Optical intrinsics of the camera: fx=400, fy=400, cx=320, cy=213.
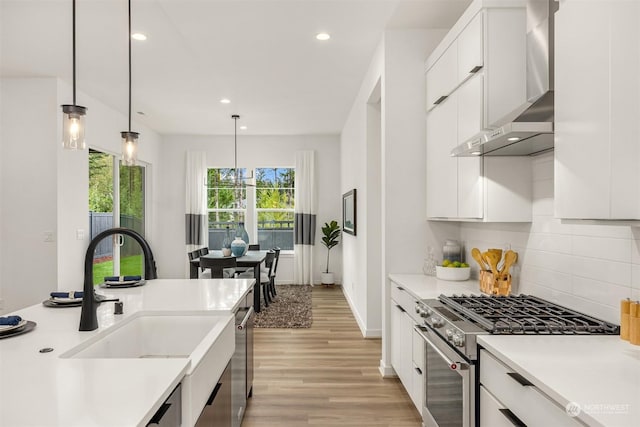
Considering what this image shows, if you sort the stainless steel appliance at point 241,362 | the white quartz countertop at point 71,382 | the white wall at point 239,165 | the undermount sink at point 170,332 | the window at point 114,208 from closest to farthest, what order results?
the white quartz countertop at point 71,382, the undermount sink at point 170,332, the stainless steel appliance at point 241,362, the window at point 114,208, the white wall at point 239,165

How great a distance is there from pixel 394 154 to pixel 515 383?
7.53ft

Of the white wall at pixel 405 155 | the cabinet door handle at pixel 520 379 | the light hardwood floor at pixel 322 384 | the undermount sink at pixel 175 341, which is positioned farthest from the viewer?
the white wall at pixel 405 155

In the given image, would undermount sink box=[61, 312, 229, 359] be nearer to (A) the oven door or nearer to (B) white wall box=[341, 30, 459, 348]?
(A) the oven door

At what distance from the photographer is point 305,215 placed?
7.84 metres

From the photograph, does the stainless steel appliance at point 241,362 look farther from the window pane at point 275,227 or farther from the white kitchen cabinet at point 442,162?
the window pane at point 275,227

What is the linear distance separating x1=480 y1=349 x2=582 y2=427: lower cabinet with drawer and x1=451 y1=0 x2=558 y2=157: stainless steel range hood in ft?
3.17

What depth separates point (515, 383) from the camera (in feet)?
4.54

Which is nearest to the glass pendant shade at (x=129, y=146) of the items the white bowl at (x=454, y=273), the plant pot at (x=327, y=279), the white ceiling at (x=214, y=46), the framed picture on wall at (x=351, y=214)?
the white ceiling at (x=214, y=46)

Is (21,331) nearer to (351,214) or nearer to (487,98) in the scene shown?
(487,98)

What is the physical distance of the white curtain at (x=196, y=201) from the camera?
7.80 meters

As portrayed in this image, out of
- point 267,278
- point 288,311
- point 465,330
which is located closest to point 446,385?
point 465,330

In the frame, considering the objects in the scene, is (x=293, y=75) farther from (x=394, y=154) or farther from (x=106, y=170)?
(x=106, y=170)

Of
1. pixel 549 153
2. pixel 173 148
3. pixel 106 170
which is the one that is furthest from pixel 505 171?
pixel 173 148

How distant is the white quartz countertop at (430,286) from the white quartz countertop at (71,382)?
1.73m
